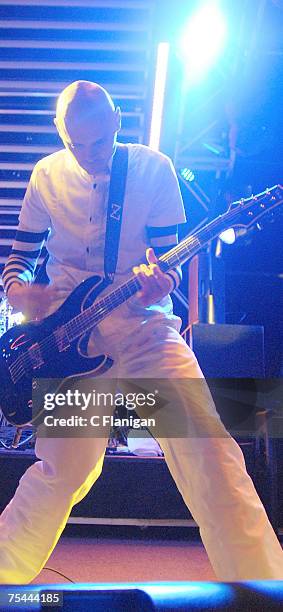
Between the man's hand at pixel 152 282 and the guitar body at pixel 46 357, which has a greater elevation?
the man's hand at pixel 152 282

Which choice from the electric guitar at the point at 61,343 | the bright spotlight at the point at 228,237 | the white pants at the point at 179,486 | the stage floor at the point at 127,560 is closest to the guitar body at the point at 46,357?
the electric guitar at the point at 61,343

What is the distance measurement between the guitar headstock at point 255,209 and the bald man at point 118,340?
21 cm

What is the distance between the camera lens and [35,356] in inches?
78.7

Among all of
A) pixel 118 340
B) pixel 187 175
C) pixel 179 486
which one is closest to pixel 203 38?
pixel 187 175

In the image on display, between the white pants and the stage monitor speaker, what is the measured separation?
8.28ft

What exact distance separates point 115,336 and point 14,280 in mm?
474

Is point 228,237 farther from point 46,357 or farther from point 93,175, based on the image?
point 46,357

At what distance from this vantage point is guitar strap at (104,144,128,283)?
6.65 feet

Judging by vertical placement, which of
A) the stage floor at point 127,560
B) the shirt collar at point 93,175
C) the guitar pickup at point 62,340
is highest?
the shirt collar at point 93,175

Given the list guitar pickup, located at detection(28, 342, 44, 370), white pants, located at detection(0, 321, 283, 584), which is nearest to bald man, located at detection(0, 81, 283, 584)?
white pants, located at detection(0, 321, 283, 584)

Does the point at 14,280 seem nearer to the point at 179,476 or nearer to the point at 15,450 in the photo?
the point at 179,476

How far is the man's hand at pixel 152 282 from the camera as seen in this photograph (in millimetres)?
1919

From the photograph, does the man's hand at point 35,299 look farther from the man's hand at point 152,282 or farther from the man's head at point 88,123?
the man's head at point 88,123

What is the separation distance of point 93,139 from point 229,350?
9.24 feet
